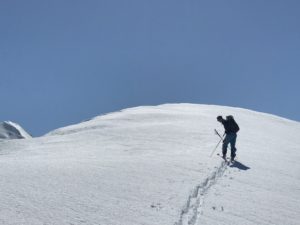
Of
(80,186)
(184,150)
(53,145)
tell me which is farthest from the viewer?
(53,145)

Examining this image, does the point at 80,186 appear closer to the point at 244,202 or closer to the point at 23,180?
the point at 23,180

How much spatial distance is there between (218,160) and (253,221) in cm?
774

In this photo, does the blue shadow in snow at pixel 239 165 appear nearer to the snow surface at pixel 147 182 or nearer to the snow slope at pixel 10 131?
the snow surface at pixel 147 182

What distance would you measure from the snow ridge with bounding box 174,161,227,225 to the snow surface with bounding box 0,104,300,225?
0.02m

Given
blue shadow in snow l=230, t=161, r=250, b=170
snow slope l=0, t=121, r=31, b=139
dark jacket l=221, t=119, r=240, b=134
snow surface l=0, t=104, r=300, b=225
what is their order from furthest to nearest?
snow slope l=0, t=121, r=31, b=139
dark jacket l=221, t=119, r=240, b=134
blue shadow in snow l=230, t=161, r=250, b=170
snow surface l=0, t=104, r=300, b=225

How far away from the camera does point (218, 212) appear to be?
11.2 m

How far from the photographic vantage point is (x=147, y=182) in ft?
43.8

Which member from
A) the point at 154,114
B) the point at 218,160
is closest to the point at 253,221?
the point at 218,160

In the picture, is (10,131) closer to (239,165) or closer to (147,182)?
(239,165)

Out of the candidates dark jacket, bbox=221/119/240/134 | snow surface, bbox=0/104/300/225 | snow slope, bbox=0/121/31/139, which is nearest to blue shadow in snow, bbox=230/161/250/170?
snow surface, bbox=0/104/300/225

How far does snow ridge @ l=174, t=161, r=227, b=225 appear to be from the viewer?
1034 cm

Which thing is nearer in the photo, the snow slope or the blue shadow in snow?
the blue shadow in snow

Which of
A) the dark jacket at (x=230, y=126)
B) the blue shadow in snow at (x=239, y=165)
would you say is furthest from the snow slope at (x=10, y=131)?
the blue shadow in snow at (x=239, y=165)

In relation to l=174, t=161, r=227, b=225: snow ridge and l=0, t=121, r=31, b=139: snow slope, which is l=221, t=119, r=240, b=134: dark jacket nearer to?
l=174, t=161, r=227, b=225: snow ridge
